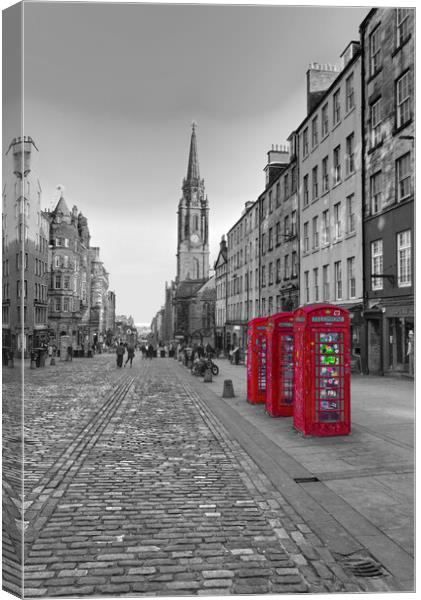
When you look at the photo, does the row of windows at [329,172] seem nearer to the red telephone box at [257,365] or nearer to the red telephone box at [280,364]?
the red telephone box at [280,364]

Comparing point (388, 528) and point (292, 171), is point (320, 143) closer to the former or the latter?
point (292, 171)

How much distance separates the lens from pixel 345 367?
9109 mm

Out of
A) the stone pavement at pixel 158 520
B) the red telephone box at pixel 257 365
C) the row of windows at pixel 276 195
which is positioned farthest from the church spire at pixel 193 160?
the red telephone box at pixel 257 365

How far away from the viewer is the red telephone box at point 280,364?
11.4m

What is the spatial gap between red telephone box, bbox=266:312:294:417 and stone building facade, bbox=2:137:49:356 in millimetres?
7867

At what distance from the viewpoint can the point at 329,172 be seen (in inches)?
314

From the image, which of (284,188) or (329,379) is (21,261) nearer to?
(284,188)

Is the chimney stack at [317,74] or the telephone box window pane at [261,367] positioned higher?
the chimney stack at [317,74]

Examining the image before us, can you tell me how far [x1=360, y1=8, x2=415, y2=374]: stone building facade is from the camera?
5012 millimetres

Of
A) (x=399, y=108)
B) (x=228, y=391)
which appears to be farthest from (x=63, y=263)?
(x=228, y=391)

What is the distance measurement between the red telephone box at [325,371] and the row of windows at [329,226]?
4.24 feet

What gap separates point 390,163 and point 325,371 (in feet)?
14.6

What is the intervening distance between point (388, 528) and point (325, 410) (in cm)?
450

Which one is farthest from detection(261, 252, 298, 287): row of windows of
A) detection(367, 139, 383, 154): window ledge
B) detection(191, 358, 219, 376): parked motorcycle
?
detection(191, 358, 219, 376): parked motorcycle
